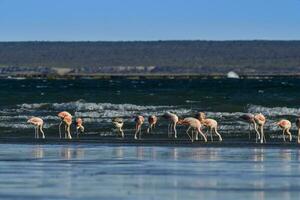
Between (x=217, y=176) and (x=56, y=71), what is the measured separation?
165490 mm

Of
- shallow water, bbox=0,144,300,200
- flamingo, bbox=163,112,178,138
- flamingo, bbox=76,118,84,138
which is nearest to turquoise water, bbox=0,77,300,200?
shallow water, bbox=0,144,300,200

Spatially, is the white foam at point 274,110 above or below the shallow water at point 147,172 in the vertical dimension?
above

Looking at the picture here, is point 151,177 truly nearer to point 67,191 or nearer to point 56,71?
point 67,191

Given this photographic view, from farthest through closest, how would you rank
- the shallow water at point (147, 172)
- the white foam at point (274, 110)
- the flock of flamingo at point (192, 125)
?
the white foam at point (274, 110)
the flock of flamingo at point (192, 125)
the shallow water at point (147, 172)

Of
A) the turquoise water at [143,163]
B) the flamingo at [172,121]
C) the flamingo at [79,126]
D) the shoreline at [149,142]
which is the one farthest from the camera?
the flamingo at [79,126]

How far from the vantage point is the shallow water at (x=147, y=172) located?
1978cm

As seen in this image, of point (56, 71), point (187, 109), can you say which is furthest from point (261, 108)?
point (56, 71)

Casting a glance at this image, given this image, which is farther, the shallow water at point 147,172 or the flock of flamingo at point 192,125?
the flock of flamingo at point 192,125

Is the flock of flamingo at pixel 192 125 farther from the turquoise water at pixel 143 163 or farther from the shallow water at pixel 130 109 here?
the shallow water at pixel 130 109

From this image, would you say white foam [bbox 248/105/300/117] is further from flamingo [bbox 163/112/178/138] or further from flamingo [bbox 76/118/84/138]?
flamingo [bbox 76/118/84/138]

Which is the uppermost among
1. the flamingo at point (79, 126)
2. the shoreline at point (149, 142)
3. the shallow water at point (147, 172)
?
the flamingo at point (79, 126)

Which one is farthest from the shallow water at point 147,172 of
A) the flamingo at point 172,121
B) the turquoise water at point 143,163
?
the flamingo at point 172,121

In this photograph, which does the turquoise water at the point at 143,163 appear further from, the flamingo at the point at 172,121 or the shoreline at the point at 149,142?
the flamingo at the point at 172,121

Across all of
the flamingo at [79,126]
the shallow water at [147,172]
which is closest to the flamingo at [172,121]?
the flamingo at [79,126]
